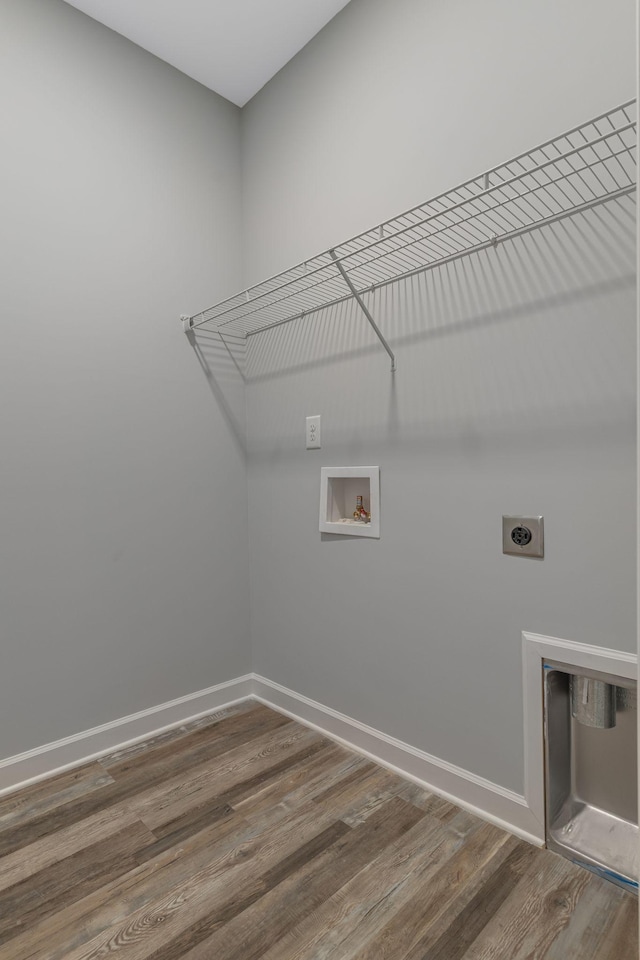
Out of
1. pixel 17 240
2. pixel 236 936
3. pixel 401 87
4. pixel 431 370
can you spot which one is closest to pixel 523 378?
pixel 431 370

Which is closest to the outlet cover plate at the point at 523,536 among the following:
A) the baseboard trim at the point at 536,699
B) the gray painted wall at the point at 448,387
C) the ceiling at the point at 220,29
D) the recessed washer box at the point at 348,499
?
the gray painted wall at the point at 448,387

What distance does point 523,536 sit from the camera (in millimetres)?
1386

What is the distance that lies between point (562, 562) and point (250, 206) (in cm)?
186

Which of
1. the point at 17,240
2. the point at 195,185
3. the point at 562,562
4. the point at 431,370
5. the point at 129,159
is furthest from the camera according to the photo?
the point at 195,185

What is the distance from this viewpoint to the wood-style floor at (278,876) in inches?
43.8

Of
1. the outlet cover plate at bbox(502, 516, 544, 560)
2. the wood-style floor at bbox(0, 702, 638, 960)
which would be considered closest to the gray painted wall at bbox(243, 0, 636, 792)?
the outlet cover plate at bbox(502, 516, 544, 560)

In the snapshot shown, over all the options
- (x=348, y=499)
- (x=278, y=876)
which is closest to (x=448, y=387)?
(x=348, y=499)

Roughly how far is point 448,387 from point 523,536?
47 cm

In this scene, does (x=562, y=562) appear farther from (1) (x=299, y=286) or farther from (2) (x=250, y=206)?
(2) (x=250, y=206)

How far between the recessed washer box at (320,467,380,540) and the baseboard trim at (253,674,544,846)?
667 mm

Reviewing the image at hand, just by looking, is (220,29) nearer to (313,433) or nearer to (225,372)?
(225,372)

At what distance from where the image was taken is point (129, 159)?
76.3 inches

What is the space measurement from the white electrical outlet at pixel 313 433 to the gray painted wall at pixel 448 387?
34 mm

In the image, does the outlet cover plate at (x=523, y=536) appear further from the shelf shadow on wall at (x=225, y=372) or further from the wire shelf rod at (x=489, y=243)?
the shelf shadow on wall at (x=225, y=372)
